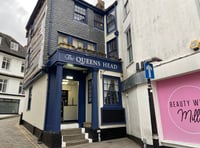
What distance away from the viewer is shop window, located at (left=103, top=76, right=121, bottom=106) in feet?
26.7

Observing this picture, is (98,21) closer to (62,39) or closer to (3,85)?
(62,39)

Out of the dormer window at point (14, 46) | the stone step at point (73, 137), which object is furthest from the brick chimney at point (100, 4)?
the dormer window at point (14, 46)

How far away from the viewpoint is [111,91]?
8.44 m

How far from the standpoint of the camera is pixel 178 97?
4809 millimetres

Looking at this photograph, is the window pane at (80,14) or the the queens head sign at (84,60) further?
the window pane at (80,14)

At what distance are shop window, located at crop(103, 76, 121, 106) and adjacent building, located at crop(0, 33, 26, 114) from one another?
55.0 ft

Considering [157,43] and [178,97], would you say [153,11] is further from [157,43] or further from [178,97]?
[178,97]

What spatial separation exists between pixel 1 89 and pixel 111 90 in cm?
1737

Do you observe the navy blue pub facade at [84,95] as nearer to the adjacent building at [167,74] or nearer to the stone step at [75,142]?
the stone step at [75,142]

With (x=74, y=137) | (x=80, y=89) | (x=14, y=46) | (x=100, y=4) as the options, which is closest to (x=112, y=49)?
(x=80, y=89)

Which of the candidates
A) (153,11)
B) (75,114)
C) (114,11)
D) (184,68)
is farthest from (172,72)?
(114,11)

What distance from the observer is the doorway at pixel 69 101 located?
29.9ft

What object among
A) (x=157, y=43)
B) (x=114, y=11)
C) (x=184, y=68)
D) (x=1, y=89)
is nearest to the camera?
(x=184, y=68)

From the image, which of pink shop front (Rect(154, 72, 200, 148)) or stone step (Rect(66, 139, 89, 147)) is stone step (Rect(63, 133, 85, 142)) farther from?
pink shop front (Rect(154, 72, 200, 148))
